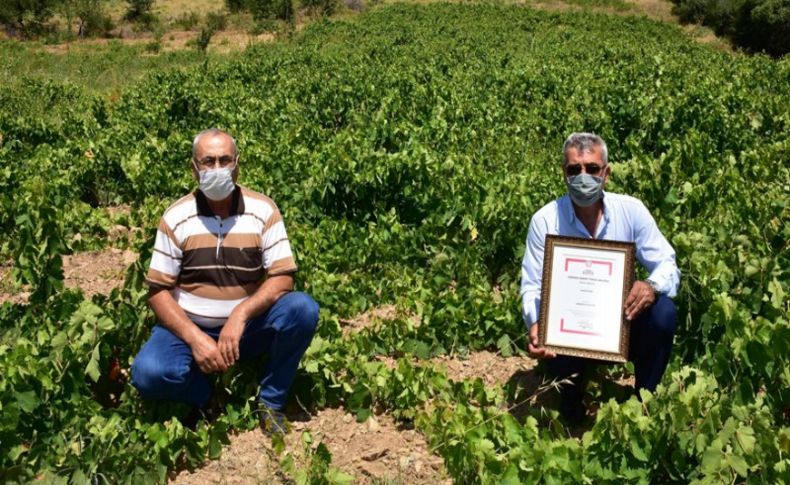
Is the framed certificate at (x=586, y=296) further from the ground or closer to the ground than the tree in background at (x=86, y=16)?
closer to the ground

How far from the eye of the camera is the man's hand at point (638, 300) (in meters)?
3.41

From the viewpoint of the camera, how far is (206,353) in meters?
3.52

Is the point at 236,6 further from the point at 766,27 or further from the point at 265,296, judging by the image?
the point at 265,296

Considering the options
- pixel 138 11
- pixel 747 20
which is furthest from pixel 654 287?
pixel 138 11

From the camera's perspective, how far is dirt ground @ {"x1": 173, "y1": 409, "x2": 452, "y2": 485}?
3.50m

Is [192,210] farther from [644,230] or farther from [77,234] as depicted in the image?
[77,234]

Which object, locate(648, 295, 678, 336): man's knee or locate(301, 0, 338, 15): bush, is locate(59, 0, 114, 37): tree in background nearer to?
locate(301, 0, 338, 15): bush

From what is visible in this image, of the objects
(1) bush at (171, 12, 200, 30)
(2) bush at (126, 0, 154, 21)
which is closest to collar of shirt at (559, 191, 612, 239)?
(1) bush at (171, 12, 200, 30)

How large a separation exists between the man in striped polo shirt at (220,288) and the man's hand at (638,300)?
4.81 ft

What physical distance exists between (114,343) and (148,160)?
Result: 4.62 meters

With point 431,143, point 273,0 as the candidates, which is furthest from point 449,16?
point 431,143

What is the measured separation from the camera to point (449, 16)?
29.5 meters

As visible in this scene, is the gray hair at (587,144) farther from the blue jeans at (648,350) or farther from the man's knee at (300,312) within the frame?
the man's knee at (300,312)

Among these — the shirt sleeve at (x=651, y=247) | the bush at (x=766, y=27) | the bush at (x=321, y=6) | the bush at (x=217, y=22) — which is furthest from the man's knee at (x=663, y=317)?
the bush at (x=321, y=6)
